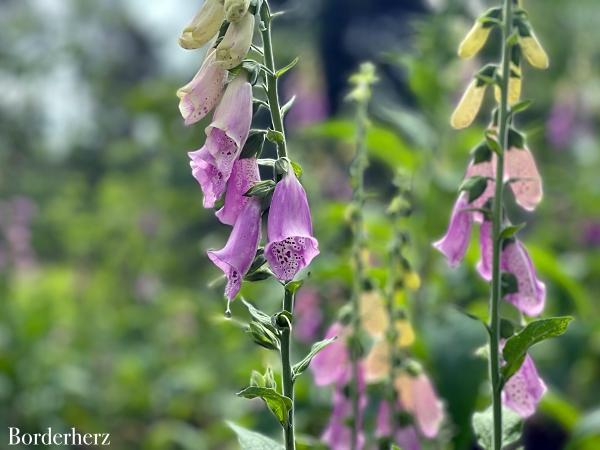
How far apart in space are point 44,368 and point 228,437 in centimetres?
122

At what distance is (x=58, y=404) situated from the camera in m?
3.84

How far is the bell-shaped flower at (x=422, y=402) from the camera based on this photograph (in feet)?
4.41

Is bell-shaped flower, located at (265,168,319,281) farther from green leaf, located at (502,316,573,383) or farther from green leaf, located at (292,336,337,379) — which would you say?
green leaf, located at (502,316,573,383)

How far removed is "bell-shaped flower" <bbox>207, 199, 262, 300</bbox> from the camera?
0.89 metres

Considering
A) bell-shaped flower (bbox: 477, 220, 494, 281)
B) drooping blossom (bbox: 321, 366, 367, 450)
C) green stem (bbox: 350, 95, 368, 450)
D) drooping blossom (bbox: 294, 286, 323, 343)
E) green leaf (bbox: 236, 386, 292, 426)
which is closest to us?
green leaf (bbox: 236, 386, 292, 426)

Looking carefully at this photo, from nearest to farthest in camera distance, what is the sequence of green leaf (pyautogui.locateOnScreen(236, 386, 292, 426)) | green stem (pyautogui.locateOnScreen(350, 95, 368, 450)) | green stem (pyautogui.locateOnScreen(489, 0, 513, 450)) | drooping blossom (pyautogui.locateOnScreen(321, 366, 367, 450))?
green leaf (pyautogui.locateOnScreen(236, 386, 292, 426)), green stem (pyautogui.locateOnScreen(489, 0, 513, 450)), green stem (pyautogui.locateOnScreen(350, 95, 368, 450)), drooping blossom (pyautogui.locateOnScreen(321, 366, 367, 450))

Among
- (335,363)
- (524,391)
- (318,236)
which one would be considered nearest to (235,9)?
(524,391)

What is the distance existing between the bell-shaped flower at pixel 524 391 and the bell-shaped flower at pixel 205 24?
1.82 ft

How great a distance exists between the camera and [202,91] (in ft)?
3.00

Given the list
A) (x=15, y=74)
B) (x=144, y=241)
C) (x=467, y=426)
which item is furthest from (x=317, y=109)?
(x=467, y=426)

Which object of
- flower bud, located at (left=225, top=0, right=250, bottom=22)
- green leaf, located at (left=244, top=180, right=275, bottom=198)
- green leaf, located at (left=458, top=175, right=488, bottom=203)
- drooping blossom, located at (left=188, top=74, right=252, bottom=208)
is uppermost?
flower bud, located at (left=225, top=0, right=250, bottom=22)

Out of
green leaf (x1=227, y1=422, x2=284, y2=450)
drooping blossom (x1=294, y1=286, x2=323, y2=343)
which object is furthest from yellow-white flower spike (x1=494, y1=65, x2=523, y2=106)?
drooping blossom (x1=294, y1=286, x2=323, y2=343)

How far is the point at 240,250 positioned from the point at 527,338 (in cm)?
33

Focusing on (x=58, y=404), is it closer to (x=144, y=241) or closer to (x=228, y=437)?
(x=228, y=437)
